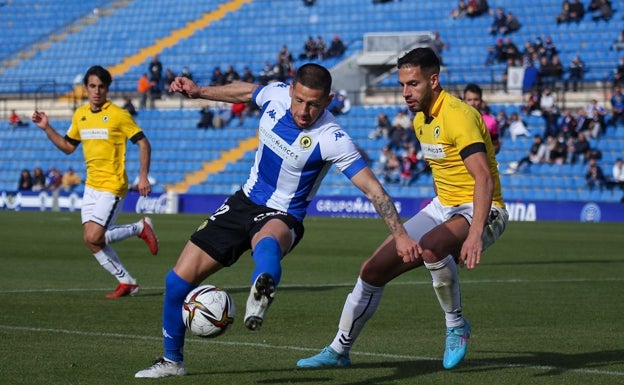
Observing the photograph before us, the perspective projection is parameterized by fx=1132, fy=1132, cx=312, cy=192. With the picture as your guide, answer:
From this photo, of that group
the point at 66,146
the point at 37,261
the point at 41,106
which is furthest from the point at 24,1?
the point at 66,146

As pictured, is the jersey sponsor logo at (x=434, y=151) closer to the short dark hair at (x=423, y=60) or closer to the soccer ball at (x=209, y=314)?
the short dark hair at (x=423, y=60)

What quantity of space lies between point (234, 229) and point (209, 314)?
0.79 meters

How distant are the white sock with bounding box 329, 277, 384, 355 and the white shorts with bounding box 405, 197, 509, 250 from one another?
21.0 inches

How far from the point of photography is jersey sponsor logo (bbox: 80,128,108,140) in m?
13.8

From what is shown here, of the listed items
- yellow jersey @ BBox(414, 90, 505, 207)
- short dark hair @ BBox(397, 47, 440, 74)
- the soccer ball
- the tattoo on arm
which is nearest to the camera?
the soccer ball

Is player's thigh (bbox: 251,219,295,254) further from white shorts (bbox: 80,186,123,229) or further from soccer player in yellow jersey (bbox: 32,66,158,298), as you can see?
white shorts (bbox: 80,186,123,229)

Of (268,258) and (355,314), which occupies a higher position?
(268,258)

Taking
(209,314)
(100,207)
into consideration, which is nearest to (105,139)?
(100,207)

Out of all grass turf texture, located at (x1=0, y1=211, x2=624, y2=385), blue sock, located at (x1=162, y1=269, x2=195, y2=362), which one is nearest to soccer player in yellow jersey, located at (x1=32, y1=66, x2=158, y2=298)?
grass turf texture, located at (x1=0, y1=211, x2=624, y2=385)

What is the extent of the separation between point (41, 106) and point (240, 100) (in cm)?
4141

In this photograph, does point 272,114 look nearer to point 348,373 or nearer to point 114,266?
point 348,373

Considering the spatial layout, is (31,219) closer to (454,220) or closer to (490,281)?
(490,281)

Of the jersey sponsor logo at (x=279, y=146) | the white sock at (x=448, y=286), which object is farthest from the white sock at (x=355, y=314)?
the jersey sponsor logo at (x=279, y=146)

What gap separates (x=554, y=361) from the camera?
343 inches
